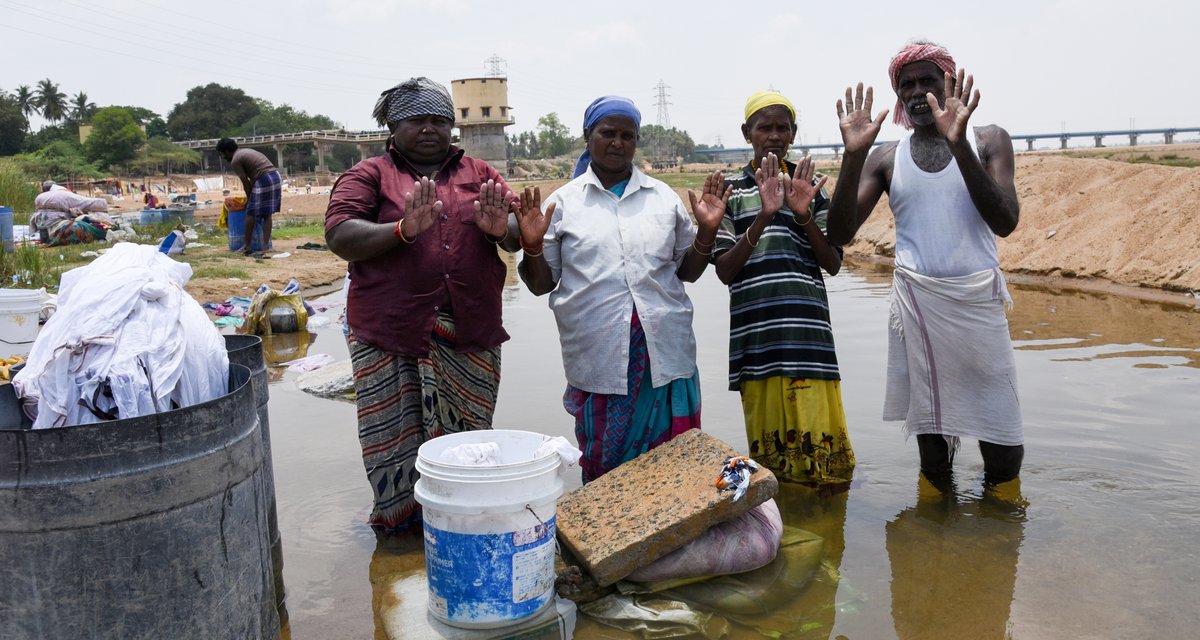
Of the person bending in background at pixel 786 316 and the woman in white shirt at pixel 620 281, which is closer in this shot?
the woman in white shirt at pixel 620 281

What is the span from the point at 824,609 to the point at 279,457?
11.0ft

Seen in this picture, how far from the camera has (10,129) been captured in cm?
5881

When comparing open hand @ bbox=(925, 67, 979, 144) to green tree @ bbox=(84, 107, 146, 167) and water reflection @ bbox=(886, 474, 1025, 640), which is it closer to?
water reflection @ bbox=(886, 474, 1025, 640)

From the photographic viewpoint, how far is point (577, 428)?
3.86 metres

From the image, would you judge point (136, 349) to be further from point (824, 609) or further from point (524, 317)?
point (524, 317)

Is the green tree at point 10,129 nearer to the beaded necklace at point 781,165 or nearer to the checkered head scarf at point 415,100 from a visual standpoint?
the checkered head scarf at point 415,100

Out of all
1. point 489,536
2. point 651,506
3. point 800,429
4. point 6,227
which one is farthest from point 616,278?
point 6,227

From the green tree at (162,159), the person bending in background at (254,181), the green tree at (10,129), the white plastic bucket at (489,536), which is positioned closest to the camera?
the white plastic bucket at (489,536)

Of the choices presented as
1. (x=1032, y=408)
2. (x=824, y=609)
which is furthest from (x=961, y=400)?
(x=1032, y=408)

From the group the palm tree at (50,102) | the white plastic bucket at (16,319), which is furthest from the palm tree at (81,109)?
the white plastic bucket at (16,319)

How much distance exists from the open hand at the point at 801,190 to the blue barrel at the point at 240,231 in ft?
37.8

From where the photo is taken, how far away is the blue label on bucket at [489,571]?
2.76m

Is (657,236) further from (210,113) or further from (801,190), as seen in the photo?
(210,113)

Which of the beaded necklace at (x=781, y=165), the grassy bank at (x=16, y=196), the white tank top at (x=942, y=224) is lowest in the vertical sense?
the white tank top at (x=942, y=224)
